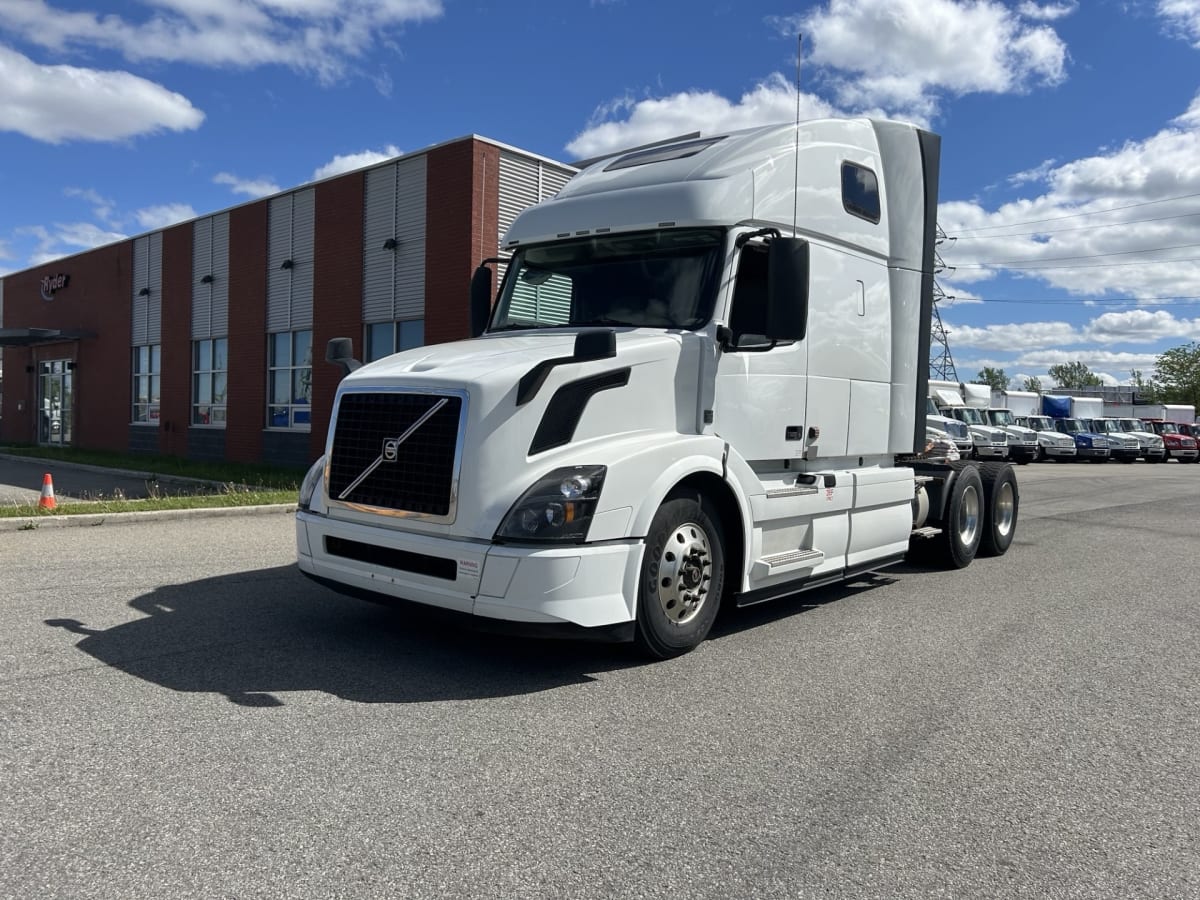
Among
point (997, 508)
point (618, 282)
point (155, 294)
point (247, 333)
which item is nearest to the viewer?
point (618, 282)

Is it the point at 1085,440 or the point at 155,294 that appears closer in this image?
the point at 155,294

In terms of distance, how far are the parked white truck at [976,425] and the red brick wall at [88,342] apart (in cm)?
2563

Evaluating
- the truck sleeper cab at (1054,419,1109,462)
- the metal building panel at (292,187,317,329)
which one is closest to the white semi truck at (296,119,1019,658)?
the metal building panel at (292,187,317,329)

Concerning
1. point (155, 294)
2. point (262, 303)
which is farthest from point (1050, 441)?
point (155, 294)

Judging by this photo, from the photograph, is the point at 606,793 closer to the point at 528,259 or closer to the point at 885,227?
the point at 528,259

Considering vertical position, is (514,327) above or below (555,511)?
above

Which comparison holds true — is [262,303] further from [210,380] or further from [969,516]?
[969,516]

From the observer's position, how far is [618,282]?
603cm

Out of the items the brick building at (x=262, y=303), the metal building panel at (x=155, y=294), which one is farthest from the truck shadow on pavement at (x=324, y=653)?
the metal building panel at (x=155, y=294)

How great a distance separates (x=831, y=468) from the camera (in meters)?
6.95

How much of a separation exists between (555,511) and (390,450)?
1.13m

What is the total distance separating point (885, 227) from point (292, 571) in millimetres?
5827

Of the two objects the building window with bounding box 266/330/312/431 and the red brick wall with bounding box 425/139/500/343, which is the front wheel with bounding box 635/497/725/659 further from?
the building window with bounding box 266/330/312/431

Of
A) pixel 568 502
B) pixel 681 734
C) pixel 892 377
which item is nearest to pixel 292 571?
pixel 568 502
